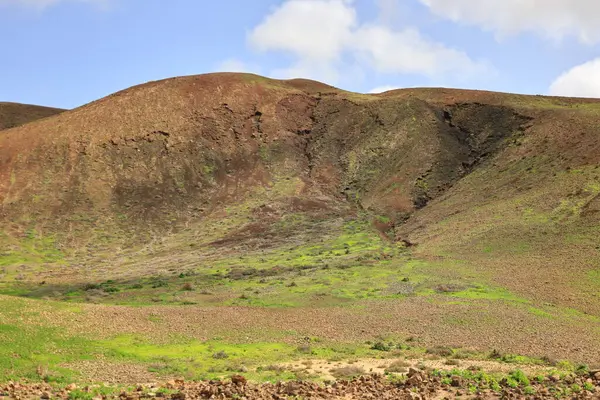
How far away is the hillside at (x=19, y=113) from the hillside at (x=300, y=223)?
29.8 meters

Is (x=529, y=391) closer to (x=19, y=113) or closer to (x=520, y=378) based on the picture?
(x=520, y=378)

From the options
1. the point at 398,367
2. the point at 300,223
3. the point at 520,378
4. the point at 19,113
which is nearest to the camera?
the point at 520,378

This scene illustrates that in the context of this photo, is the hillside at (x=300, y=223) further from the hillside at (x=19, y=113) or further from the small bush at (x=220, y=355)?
the hillside at (x=19, y=113)

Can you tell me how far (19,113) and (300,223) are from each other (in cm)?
6752

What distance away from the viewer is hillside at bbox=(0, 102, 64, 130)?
99562 millimetres

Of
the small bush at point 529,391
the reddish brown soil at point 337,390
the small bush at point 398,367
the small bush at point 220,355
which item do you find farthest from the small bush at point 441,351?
the small bush at point 220,355

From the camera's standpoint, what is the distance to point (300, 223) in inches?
2350

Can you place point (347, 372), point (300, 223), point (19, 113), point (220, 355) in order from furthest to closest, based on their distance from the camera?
point (19, 113) < point (300, 223) < point (220, 355) < point (347, 372)

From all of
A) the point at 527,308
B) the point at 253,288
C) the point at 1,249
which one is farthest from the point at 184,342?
the point at 1,249

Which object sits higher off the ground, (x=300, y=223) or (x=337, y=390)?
(x=300, y=223)

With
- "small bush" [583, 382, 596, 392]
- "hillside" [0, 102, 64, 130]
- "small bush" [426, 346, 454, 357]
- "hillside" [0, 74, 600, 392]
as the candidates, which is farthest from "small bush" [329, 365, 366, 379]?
"hillside" [0, 102, 64, 130]

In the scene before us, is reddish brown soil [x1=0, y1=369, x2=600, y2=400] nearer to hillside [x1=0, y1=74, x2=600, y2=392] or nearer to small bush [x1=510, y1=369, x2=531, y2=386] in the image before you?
small bush [x1=510, y1=369, x2=531, y2=386]

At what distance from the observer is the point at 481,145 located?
6962 cm

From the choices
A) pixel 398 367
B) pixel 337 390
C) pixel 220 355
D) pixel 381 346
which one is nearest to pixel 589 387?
pixel 398 367
